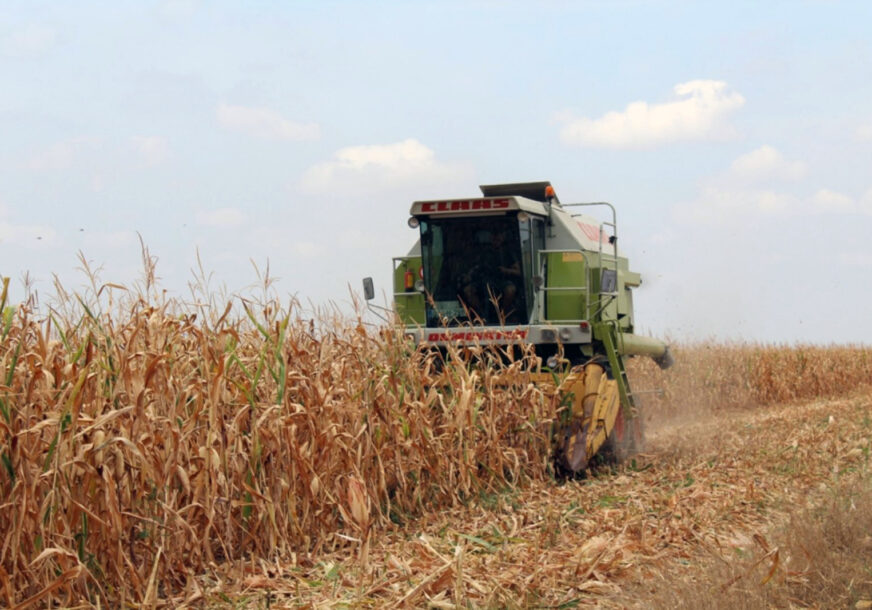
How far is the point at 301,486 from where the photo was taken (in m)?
5.04

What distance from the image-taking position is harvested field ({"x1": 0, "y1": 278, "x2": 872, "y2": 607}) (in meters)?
3.86

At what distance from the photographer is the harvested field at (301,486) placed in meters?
3.86

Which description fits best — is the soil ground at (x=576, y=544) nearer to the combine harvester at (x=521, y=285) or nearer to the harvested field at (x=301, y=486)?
the harvested field at (x=301, y=486)

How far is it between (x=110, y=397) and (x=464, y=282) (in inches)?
199

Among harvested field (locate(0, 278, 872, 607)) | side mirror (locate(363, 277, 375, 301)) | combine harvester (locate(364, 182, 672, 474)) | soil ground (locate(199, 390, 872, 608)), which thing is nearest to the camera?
harvested field (locate(0, 278, 872, 607))

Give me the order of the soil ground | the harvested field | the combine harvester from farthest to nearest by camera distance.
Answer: the combine harvester
the soil ground
the harvested field

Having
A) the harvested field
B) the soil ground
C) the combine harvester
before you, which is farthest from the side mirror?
the soil ground

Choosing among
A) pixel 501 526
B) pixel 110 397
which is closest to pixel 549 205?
pixel 501 526

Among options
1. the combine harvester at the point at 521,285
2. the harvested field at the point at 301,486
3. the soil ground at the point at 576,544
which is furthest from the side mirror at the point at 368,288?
the soil ground at the point at 576,544

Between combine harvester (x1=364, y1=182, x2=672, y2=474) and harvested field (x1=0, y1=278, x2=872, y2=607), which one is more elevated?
combine harvester (x1=364, y1=182, x2=672, y2=474)

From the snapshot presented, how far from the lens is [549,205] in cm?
945

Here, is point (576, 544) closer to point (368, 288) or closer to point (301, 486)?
point (301, 486)

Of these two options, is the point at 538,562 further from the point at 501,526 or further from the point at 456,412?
the point at 456,412

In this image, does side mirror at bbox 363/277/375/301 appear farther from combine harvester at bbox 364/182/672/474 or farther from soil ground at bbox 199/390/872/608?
soil ground at bbox 199/390/872/608
